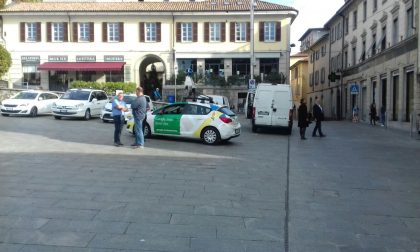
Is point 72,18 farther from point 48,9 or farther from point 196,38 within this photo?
point 196,38

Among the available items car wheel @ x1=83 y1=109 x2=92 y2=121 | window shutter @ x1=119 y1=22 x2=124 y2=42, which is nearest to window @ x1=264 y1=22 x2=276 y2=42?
window shutter @ x1=119 y1=22 x2=124 y2=42

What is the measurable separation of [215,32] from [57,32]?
15.3 metres

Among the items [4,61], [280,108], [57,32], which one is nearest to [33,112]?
[280,108]

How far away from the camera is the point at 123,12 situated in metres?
45.2

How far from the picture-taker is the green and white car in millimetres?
15766

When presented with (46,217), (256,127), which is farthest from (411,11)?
(46,217)

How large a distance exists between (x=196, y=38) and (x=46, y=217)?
1609 inches

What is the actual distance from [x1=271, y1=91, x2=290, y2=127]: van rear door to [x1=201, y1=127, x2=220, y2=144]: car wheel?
631 centimetres

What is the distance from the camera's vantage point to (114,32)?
151 feet

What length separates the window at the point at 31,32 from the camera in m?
45.9

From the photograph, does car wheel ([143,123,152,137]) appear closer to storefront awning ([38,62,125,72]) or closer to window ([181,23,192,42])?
storefront awning ([38,62,125,72])

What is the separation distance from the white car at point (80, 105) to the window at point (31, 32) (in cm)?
2282

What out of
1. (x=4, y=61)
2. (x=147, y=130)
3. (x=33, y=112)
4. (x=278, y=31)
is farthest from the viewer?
(x=278, y=31)

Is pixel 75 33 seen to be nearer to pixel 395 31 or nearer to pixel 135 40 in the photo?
pixel 135 40
